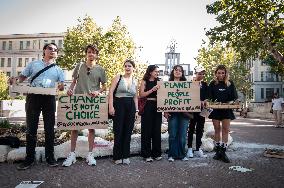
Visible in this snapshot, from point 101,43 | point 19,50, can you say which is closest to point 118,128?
point 101,43

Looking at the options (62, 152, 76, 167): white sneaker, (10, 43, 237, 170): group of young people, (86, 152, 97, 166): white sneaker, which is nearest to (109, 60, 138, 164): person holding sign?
(10, 43, 237, 170): group of young people

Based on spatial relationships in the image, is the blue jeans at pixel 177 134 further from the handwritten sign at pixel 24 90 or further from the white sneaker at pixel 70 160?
the handwritten sign at pixel 24 90

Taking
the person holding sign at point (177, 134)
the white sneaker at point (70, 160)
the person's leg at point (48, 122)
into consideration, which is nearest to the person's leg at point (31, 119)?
the person's leg at point (48, 122)

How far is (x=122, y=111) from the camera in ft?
21.5

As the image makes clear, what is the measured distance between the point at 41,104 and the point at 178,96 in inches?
118

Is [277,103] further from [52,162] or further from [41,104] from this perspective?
[41,104]

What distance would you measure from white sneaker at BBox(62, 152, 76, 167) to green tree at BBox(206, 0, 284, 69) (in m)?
5.44

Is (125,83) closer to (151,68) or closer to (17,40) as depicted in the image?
(151,68)

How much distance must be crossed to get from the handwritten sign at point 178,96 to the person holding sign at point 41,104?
2209 mm

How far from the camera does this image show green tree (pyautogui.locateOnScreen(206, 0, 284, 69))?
8.04 meters

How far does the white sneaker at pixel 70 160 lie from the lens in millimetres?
6121

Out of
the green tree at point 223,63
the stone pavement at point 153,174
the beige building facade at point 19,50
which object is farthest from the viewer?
the beige building facade at point 19,50

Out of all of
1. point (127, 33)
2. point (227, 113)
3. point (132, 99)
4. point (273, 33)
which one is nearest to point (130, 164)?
point (132, 99)

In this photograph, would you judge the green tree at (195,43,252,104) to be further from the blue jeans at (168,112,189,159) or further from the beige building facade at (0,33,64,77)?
the blue jeans at (168,112,189,159)
